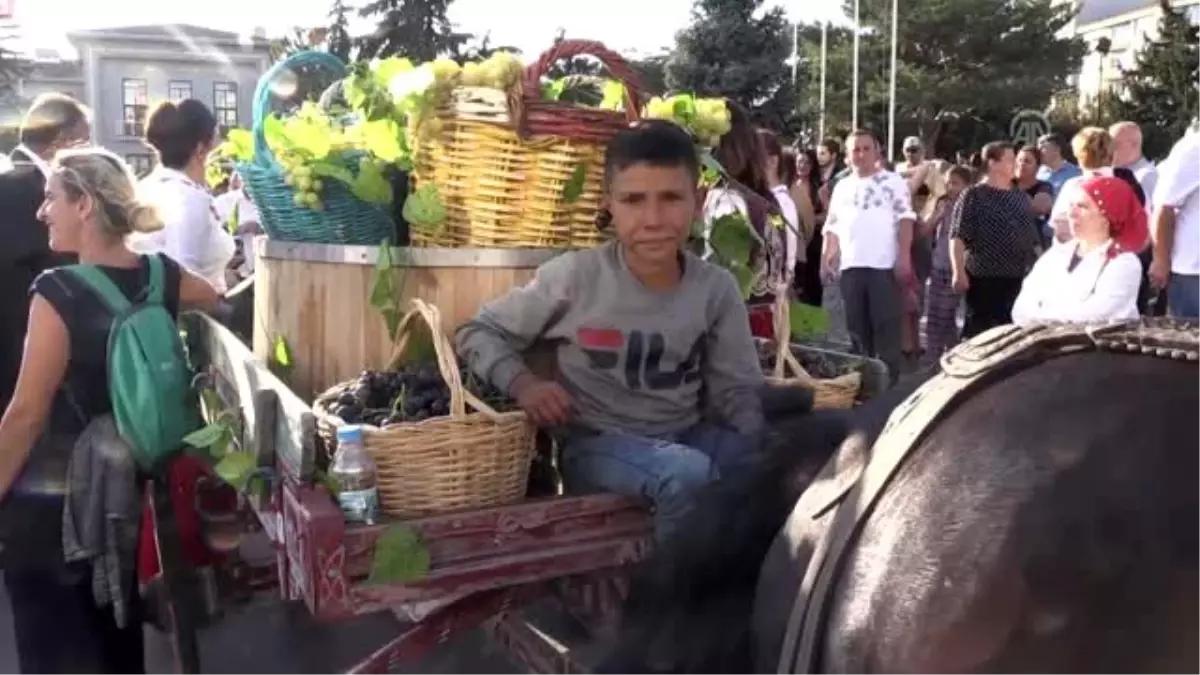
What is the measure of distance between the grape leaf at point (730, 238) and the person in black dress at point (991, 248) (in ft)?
13.6

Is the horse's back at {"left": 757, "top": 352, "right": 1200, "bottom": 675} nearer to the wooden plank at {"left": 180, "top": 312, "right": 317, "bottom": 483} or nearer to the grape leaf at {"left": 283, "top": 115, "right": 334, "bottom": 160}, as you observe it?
the wooden plank at {"left": 180, "top": 312, "right": 317, "bottom": 483}

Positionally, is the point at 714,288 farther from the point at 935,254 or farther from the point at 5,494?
the point at 935,254

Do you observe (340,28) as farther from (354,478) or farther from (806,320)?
(354,478)

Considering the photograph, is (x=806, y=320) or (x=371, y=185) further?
(x=806, y=320)

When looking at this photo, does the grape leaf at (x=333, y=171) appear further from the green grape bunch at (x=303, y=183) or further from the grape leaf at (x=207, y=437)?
the grape leaf at (x=207, y=437)

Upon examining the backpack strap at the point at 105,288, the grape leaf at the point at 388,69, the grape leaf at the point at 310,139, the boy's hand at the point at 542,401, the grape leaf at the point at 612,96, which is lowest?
the boy's hand at the point at 542,401

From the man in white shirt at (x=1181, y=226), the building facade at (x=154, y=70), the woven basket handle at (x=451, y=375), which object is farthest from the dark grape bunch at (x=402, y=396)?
the building facade at (x=154, y=70)

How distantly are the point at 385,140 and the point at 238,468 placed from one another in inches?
32.5

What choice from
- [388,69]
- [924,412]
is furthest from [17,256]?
[924,412]

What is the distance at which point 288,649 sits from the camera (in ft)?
13.6

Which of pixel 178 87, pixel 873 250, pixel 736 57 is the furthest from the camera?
pixel 178 87

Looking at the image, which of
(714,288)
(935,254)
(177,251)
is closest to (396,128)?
(714,288)

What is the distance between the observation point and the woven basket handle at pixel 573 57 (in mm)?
2529

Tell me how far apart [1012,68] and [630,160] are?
40.5 m
